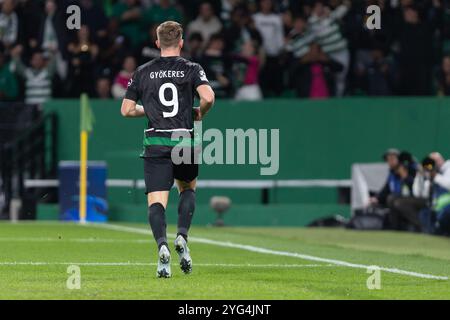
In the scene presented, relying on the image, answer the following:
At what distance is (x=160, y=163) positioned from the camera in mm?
12148

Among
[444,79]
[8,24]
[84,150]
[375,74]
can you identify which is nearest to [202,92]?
[84,150]

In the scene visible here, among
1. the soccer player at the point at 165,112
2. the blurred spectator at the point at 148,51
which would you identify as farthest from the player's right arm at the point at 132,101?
the blurred spectator at the point at 148,51

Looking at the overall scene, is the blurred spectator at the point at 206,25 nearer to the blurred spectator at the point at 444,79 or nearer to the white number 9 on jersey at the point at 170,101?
the blurred spectator at the point at 444,79

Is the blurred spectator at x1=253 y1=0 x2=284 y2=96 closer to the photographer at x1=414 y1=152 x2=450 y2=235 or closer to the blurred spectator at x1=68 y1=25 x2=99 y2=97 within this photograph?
the blurred spectator at x1=68 y1=25 x2=99 y2=97

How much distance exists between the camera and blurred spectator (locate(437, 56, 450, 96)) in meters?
23.9

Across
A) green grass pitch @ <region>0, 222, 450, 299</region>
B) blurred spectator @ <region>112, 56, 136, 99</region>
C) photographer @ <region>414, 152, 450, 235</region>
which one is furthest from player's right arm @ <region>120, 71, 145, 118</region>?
blurred spectator @ <region>112, 56, 136, 99</region>

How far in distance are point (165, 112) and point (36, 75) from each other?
13.3 metres

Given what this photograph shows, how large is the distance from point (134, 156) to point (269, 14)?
3334 millimetres

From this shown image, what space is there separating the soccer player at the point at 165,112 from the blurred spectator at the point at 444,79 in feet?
40.0

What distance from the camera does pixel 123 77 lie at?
966 inches

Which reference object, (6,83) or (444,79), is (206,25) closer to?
(6,83)
